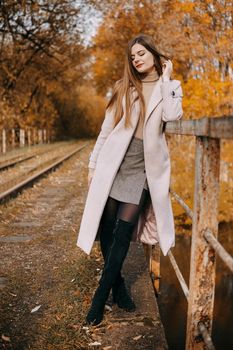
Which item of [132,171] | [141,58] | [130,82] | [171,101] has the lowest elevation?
[132,171]

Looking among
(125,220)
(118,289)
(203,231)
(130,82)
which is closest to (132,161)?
(125,220)

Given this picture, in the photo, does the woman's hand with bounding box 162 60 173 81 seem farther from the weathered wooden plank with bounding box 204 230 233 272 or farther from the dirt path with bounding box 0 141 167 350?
the dirt path with bounding box 0 141 167 350

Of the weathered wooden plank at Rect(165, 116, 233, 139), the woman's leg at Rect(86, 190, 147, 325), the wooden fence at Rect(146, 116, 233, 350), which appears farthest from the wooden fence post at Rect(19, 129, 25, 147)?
the wooden fence at Rect(146, 116, 233, 350)

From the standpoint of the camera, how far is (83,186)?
423 inches

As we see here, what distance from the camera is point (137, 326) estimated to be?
3020 millimetres

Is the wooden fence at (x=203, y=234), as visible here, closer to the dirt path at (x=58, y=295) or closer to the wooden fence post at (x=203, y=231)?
the wooden fence post at (x=203, y=231)

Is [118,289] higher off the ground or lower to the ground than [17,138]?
lower

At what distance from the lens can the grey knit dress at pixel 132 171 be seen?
2.90m

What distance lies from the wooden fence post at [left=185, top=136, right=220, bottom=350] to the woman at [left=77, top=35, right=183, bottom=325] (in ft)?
1.93

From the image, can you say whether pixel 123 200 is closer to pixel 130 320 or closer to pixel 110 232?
pixel 110 232

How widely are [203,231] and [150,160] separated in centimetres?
74

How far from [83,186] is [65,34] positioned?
13862 millimetres

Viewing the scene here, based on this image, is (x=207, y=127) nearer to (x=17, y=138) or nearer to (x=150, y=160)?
(x=150, y=160)

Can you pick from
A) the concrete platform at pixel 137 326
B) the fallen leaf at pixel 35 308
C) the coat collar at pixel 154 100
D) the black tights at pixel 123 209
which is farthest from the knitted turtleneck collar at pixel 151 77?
the fallen leaf at pixel 35 308
